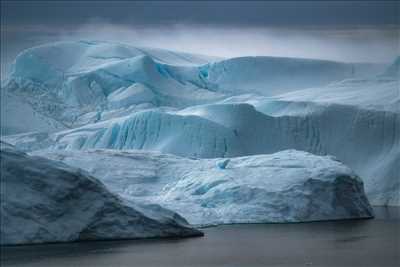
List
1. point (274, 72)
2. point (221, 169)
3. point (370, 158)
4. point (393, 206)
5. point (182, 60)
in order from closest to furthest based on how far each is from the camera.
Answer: point (221, 169) < point (393, 206) < point (370, 158) < point (274, 72) < point (182, 60)

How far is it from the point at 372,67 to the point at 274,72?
4.55 m

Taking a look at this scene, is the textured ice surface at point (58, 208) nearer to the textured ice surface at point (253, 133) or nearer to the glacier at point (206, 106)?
the textured ice surface at point (253, 133)

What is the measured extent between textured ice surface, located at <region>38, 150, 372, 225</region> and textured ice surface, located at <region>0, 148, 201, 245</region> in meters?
4.08

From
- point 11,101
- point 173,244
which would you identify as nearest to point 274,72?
point 11,101

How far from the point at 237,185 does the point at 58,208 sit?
722 cm

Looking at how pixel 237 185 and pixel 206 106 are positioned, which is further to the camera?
pixel 206 106

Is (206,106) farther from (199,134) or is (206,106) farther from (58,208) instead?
(58,208)

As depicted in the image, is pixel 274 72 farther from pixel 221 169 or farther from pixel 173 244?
pixel 173 244

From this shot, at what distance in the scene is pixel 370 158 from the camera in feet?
108

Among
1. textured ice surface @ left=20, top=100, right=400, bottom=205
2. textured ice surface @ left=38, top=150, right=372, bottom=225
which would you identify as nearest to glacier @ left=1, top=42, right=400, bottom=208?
textured ice surface @ left=20, top=100, right=400, bottom=205

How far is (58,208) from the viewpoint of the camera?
65.3 feet

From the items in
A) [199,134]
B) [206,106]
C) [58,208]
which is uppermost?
[206,106]

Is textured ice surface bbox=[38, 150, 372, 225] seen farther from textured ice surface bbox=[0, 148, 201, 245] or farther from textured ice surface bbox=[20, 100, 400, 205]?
textured ice surface bbox=[20, 100, 400, 205]

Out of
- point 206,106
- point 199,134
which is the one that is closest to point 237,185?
point 199,134
